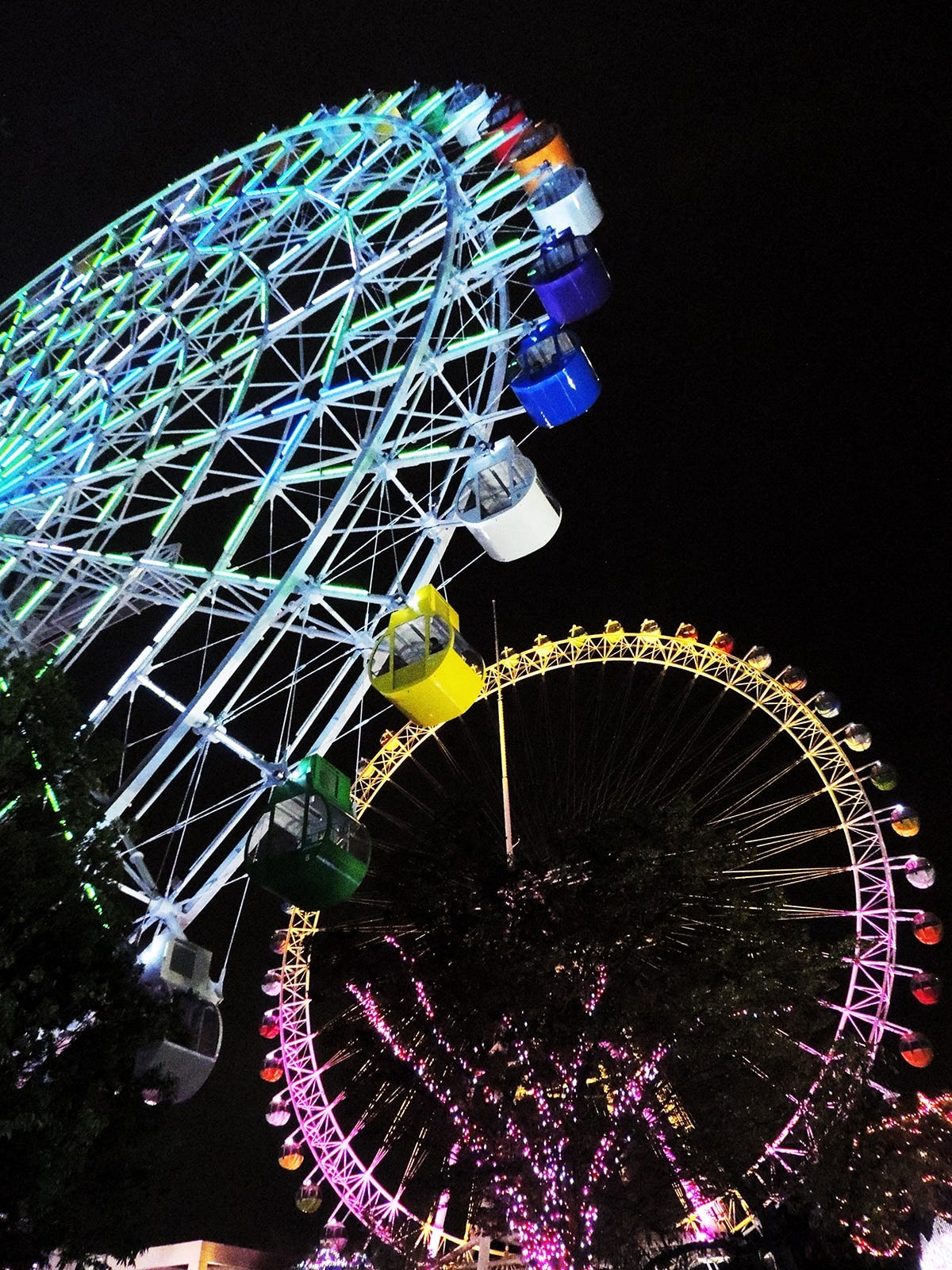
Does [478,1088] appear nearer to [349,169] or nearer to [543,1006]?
[543,1006]

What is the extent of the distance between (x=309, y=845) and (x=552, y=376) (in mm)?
6611

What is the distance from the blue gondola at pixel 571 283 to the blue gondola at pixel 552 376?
1.37 ft

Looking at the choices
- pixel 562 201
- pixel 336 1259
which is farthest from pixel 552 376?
pixel 336 1259

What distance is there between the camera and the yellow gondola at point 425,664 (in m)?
13.0

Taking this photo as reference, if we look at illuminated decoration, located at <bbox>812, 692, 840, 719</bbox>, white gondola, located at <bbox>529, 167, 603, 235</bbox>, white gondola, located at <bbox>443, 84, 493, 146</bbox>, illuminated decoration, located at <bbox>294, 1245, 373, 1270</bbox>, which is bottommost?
illuminated decoration, located at <bbox>294, 1245, 373, 1270</bbox>

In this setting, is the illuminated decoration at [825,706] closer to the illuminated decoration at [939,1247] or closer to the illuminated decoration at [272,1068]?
the illuminated decoration at [939,1247]

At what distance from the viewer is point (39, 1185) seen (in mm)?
8711

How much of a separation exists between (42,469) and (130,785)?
18.7 ft

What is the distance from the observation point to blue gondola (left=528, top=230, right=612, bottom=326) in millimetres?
14375

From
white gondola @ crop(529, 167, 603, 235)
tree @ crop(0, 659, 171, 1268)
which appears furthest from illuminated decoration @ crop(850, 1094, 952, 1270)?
white gondola @ crop(529, 167, 603, 235)

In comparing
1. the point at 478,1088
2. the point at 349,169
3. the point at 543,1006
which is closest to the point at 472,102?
the point at 349,169

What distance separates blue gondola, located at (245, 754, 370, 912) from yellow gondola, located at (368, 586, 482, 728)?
4.43ft

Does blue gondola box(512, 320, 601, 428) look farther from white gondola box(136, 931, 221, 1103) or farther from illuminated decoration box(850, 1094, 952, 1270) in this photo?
→ illuminated decoration box(850, 1094, 952, 1270)

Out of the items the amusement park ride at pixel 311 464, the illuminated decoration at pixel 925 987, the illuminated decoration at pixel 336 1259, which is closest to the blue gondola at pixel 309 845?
the amusement park ride at pixel 311 464
